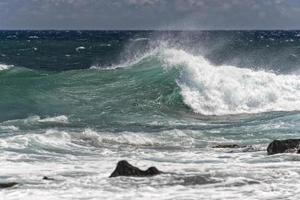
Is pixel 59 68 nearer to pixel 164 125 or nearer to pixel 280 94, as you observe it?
pixel 280 94

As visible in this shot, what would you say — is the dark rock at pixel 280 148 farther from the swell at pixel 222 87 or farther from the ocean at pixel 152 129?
the swell at pixel 222 87

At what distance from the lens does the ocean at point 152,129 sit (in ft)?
41.9

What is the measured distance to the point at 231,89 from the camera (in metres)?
30.0

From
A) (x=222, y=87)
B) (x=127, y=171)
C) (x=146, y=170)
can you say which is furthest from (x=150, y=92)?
(x=127, y=171)

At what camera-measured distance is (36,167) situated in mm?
14773

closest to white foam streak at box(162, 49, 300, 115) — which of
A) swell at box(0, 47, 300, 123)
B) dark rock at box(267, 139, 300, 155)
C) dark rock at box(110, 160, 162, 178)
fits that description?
swell at box(0, 47, 300, 123)

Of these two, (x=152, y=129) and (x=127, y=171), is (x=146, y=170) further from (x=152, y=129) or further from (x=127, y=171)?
(x=152, y=129)

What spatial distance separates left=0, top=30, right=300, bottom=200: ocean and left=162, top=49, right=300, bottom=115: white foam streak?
5 cm

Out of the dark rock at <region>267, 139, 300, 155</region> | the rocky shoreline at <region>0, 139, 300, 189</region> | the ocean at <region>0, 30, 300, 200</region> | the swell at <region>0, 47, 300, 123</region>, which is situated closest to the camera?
the ocean at <region>0, 30, 300, 200</region>

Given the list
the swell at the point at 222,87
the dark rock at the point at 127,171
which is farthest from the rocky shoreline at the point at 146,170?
the swell at the point at 222,87

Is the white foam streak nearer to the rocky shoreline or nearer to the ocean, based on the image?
the ocean

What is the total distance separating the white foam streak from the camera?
28453 millimetres

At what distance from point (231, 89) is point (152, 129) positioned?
8.87 meters

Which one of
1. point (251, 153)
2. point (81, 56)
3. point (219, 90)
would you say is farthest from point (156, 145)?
point (81, 56)
